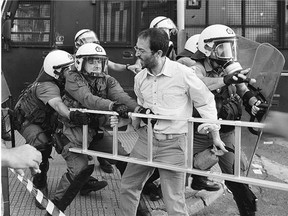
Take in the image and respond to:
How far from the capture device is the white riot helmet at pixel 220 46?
439 cm

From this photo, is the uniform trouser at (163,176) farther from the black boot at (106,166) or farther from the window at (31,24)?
the window at (31,24)

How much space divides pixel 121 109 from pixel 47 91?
3.28ft

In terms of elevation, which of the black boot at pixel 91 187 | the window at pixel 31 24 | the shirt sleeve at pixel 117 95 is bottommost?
the black boot at pixel 91 187

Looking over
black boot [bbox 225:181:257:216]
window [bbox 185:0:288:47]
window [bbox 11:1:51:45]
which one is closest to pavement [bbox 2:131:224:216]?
black boot [bbox 225:181:257:216]

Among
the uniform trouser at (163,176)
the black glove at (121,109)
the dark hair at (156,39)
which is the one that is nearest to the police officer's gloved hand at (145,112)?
the uniform trouser at (163,176)

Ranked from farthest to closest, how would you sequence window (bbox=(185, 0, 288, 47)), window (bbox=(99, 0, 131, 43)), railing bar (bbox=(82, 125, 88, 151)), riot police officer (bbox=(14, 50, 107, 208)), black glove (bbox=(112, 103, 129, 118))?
window (bbox=(99, 0, 131, 43))
window (bbox=(185, 0, 288, 47))
riot police officer (bbox=(14, 50, 107, 208))
railing bar (bbox=(82, 125, 88, 151))
black glove (bbox=(112, 103, 129, 118))

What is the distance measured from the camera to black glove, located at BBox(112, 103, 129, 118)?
430cm

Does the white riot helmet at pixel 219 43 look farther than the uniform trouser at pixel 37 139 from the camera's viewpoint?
No

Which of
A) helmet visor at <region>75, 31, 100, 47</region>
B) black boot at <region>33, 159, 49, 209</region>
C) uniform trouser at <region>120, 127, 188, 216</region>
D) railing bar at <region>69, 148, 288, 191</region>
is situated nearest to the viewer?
railing bar at <region>69, 148, 288, 191</region>

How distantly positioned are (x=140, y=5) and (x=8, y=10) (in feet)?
7.18

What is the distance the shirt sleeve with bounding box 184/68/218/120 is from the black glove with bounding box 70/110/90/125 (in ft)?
3.43

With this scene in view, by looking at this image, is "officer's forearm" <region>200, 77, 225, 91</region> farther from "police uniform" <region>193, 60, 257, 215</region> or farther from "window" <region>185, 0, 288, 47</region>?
"window" <region>185, 0, 288, 47</region>

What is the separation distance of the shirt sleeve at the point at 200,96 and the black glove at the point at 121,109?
647 millimetres

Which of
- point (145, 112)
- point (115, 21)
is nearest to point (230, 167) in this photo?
point (145, 112)
